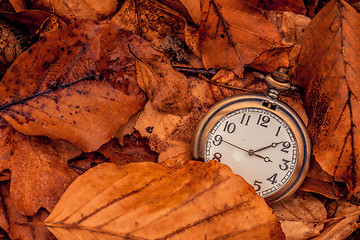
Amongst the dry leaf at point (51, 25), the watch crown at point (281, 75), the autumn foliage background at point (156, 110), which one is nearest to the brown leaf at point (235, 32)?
the autumn foliage background at point (156, 110)

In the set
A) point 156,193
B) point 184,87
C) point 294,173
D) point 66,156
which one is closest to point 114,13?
point 184,87

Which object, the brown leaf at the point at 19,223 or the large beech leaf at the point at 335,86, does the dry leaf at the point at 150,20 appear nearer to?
the large beech leaf at the point at 335,86

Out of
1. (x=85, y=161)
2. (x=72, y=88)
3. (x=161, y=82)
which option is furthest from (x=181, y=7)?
(x=85, y=161)

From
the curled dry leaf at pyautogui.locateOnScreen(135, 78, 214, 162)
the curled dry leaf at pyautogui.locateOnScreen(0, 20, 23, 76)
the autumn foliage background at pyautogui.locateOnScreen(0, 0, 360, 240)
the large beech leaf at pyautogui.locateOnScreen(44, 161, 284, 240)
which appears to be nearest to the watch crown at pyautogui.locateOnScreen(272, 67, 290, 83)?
the autumn foliage background at pyautogui.locateOnScreen(0, 0, 360, 240)

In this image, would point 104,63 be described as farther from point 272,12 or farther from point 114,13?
point 272,12

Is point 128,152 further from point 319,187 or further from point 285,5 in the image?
point 285,5

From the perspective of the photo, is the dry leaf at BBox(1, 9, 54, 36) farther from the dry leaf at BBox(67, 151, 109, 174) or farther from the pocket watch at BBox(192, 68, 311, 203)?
the pocket watch at BBox(192, 68, 311, 203)
